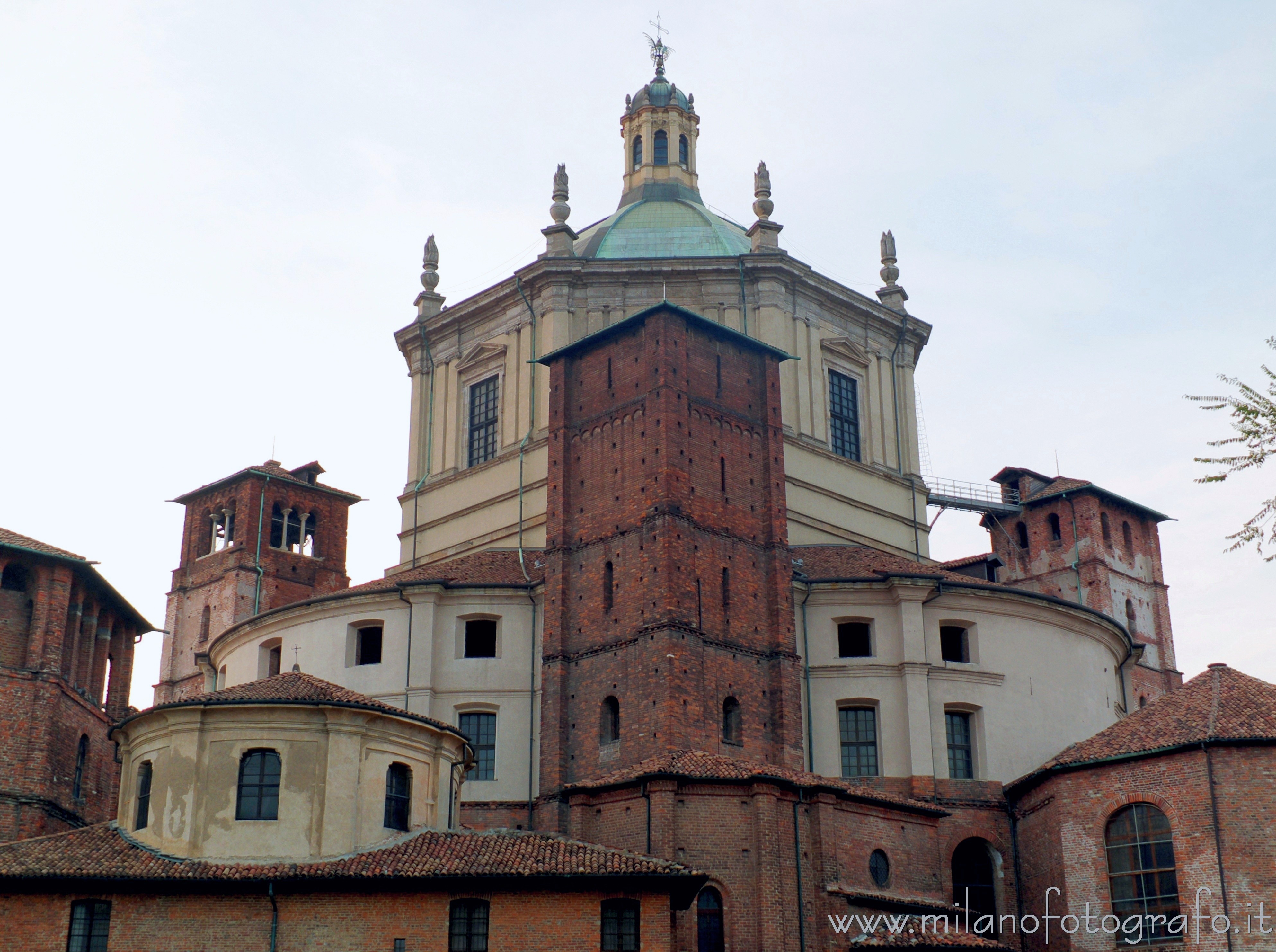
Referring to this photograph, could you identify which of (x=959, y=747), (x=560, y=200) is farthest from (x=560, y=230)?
(x=959, y=747)

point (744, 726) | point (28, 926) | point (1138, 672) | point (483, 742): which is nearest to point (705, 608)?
point (744, 726)

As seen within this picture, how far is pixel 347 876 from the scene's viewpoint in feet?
99.8

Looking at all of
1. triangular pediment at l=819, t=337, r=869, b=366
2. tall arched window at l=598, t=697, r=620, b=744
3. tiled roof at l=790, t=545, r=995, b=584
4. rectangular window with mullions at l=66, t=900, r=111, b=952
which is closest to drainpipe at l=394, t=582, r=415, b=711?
tall arched window at l=598, t=697, r=620, b=744

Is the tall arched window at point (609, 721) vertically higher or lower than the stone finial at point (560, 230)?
lower

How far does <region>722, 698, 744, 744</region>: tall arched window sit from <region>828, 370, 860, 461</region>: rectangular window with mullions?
1226cm

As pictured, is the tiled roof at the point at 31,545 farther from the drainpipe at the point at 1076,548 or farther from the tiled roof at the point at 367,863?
the drainpipe at the point at 1076,548

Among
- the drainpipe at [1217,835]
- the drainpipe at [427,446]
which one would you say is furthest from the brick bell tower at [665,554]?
the drainpipe at [1217,835]

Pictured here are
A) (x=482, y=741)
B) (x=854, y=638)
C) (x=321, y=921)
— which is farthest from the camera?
(x=854, y=638)

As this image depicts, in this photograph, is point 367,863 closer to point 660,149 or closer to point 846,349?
point 846,349

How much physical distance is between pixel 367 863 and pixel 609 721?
8498 mm

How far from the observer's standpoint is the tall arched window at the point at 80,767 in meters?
43.0

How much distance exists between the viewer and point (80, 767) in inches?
1720

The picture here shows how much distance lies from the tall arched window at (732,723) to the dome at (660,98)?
81.1 ft

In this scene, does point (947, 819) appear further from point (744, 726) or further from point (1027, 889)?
point (744, 726)
